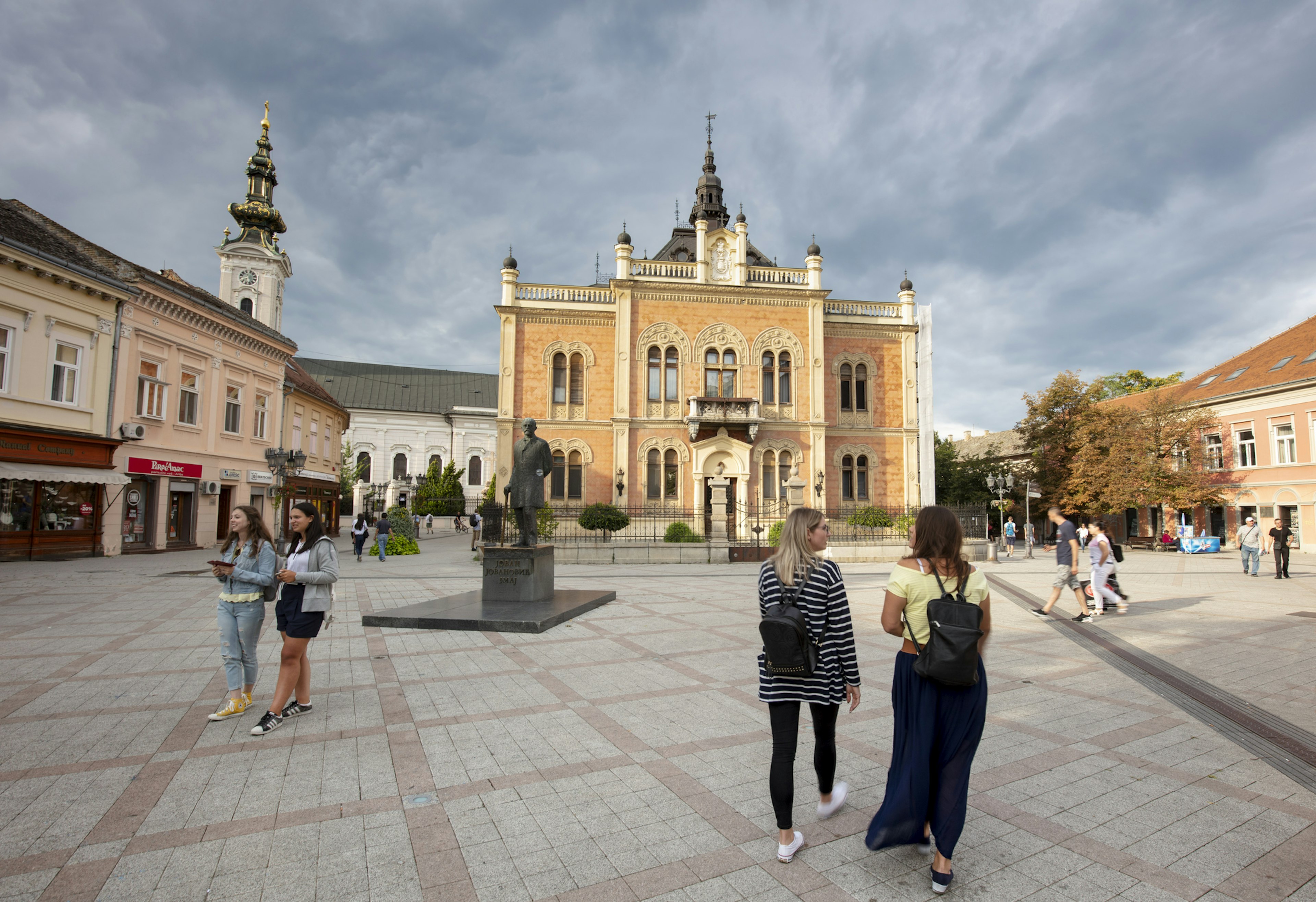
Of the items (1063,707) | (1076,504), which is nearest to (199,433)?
(1063,707)

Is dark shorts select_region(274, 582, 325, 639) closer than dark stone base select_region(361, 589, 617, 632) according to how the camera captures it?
Yes

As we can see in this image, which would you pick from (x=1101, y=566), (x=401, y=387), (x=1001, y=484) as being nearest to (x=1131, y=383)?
(x=1001, y=484)

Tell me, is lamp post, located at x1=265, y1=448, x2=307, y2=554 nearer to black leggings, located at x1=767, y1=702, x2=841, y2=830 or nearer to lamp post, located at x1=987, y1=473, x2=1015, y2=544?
black leggings, located at x1=767, y1=702, x2=841, y2=830

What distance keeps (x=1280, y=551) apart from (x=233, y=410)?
113 feet

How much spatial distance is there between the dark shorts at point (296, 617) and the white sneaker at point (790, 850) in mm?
3789

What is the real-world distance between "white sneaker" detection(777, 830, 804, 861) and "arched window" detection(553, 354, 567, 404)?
97.2 ft

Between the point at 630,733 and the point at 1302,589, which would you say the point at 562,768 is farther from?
the point at 1302,589

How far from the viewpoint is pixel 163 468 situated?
73.2ft

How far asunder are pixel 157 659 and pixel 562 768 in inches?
222

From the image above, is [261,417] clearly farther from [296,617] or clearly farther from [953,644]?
[953,644]

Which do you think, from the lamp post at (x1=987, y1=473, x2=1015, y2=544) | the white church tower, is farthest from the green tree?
the white church tower

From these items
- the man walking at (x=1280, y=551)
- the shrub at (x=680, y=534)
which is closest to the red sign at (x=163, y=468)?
the shrub at (x=680, y=534)

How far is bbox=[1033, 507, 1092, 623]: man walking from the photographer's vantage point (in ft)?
34.4

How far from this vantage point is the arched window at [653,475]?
103 feet
